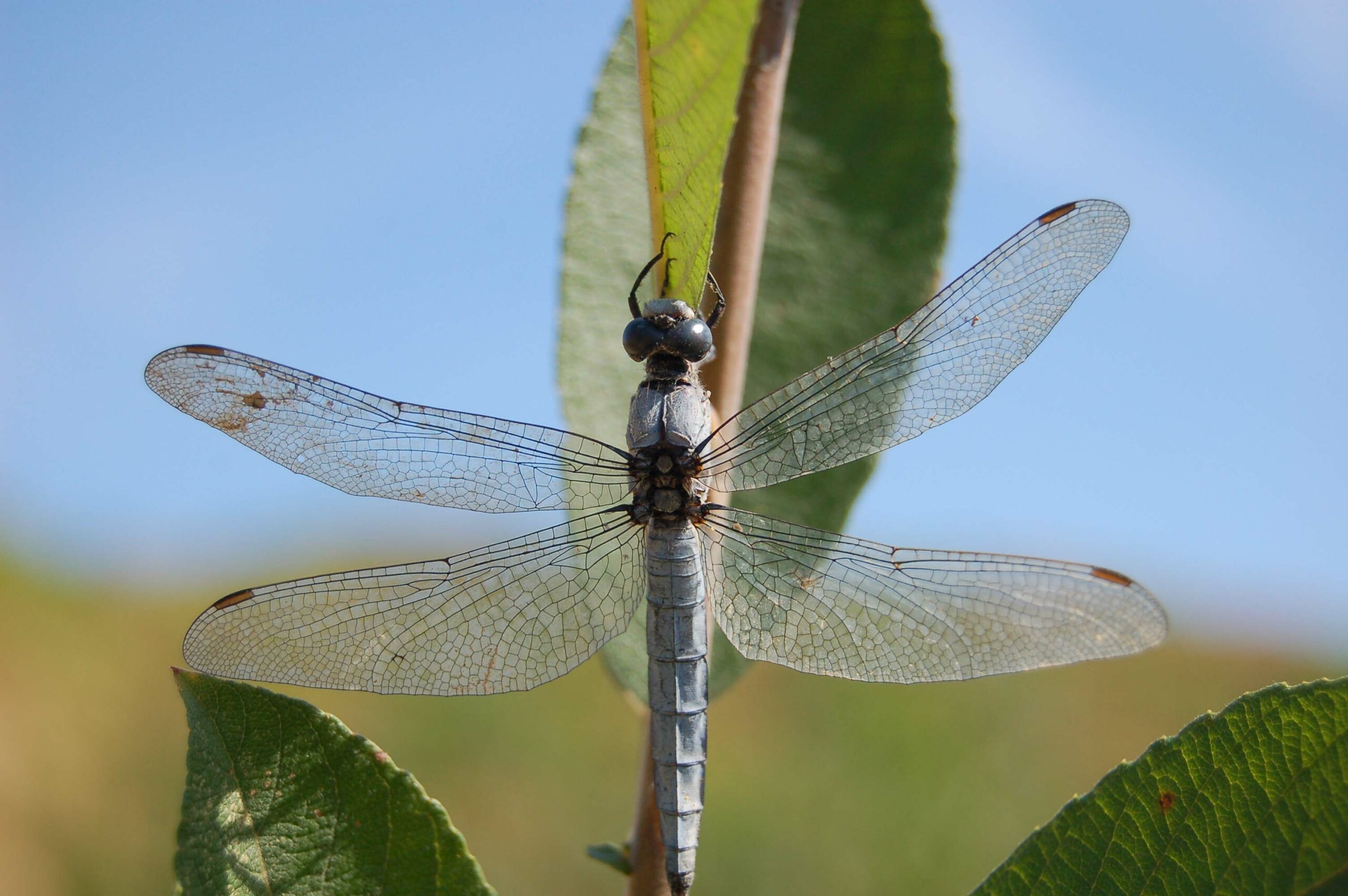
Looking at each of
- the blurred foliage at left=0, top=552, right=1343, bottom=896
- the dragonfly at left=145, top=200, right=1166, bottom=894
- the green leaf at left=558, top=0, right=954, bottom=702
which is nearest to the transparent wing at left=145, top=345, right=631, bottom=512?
the dragonfly at left=145, top=200, right=1166, bottom=894

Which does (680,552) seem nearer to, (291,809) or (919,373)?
(919,373)

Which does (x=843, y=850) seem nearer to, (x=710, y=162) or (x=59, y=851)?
(x=59, y=851)

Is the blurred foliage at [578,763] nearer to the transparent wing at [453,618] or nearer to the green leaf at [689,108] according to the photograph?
the transparent wing at [453,618]

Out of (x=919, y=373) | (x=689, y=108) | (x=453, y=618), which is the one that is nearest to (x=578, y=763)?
(x=453, y=618)

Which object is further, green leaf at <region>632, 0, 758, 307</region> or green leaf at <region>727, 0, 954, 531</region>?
green leaf at <region>727, 0, 954, 531</region>

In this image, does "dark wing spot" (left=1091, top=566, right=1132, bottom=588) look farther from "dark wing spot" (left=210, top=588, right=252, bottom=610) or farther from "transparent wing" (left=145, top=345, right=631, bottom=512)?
"dark wing spot" (left=210, top=588, right=252, bottom=610)

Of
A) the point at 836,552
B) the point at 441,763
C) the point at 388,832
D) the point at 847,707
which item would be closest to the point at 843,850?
the point at 847,707
